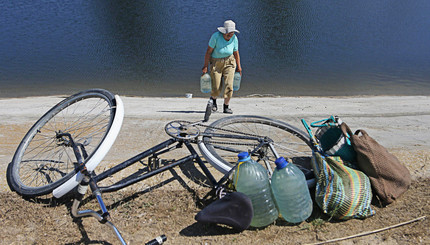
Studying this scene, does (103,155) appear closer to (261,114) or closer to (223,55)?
(223,55)

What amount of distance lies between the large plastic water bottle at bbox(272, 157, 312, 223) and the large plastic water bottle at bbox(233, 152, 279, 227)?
8 centimetres

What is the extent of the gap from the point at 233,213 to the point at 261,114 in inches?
156

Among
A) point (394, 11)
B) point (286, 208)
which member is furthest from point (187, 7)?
point (286, 208)

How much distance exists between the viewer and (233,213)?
103 inches

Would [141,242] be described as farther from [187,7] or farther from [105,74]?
[187,7]

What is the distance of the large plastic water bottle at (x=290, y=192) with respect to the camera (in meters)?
2.74

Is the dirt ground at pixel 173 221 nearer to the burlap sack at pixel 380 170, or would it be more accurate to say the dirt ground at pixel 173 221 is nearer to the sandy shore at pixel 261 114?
the burlap sack at pixel 380 170

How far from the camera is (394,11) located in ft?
82.0

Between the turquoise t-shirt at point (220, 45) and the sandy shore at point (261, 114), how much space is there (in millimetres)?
1197

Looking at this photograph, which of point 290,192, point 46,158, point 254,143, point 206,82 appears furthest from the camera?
point 206,82

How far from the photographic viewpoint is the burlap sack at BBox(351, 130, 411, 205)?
3.04 metres

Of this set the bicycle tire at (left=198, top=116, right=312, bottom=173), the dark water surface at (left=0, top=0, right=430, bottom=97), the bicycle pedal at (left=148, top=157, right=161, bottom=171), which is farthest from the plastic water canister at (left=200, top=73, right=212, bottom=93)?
the dark water surface at (left=0, top=0, right=430, bottom=97)

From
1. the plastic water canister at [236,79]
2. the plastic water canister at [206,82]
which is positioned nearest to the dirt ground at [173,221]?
the plastic water canister at [206,82]

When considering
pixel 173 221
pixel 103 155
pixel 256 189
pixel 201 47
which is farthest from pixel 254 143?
pixel 201 47
